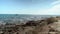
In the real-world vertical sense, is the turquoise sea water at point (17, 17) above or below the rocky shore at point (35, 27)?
above

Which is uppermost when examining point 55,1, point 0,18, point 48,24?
point 55,1

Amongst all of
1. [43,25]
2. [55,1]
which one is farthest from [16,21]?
[55,1]

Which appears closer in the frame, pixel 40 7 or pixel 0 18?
pixel 0 18

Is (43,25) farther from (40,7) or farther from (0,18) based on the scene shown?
(0,18)

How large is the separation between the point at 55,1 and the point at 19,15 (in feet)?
2.84

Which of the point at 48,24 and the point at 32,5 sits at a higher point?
the point at 32,5

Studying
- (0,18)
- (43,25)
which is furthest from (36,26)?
(0,18)

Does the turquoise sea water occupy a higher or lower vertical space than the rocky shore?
higher

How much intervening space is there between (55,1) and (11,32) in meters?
1.18

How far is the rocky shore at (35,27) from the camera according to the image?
1932 mm

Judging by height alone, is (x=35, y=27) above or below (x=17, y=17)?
below

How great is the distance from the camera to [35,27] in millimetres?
1997

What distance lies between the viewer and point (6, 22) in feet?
6.54

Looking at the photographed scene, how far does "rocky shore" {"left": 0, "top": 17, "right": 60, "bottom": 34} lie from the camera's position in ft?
6.34
